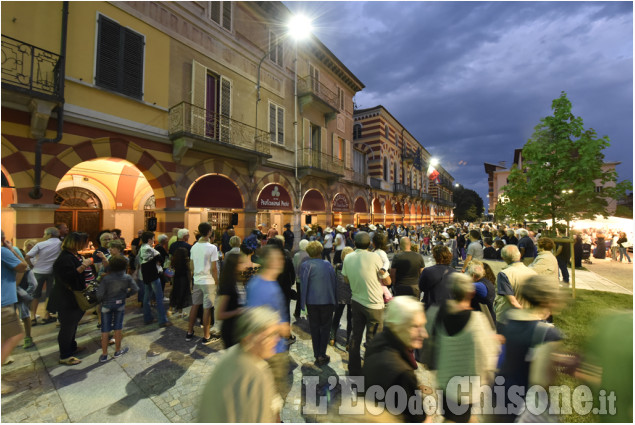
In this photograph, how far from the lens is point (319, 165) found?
51.6ft

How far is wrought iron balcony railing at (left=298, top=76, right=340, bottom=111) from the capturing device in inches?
568

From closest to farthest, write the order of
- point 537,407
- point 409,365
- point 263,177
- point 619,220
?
point 409,365
point 537,407
point 263,177
point 619,220

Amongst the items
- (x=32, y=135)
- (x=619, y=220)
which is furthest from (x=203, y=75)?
(x=619, y=220)

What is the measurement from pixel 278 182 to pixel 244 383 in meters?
11.8

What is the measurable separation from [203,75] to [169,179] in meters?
4.25

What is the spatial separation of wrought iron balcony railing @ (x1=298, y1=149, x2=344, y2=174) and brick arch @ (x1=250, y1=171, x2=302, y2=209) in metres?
1.39

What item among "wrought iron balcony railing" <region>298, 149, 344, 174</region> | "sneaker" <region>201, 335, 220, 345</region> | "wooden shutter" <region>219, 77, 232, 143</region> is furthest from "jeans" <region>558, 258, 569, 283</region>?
"wooden shutter" <region>219, 77, 232, 143</region>

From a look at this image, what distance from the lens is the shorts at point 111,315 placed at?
149 inches

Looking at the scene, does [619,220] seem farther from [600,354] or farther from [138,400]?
[138,400]

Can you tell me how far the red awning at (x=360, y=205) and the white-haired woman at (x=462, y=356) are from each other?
17.8 meters

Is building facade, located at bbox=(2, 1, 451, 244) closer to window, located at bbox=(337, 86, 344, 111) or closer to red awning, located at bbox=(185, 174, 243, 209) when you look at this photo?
red awning, located at bbox=(185, 174, 243, 209)

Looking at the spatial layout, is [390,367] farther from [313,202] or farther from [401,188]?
[401,188]

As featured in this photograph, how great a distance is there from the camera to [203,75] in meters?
9.59

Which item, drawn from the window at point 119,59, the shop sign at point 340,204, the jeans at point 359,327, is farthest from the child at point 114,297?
the shop sign at point 340,204
